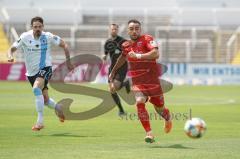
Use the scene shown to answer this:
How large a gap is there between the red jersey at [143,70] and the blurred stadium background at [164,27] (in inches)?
1071

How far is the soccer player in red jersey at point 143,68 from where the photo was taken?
1383cm

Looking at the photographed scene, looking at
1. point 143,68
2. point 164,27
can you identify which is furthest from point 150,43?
point 164,27

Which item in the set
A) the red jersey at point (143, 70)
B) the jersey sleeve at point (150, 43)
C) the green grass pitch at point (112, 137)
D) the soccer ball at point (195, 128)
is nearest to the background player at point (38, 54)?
the green grass pitch at point (112, 137)

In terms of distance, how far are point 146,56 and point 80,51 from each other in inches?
1285

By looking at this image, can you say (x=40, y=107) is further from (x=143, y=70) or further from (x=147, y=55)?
(x=147, y=55)

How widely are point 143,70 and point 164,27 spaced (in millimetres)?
33670

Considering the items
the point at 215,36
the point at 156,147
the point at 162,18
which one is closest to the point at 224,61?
the point at 215,36

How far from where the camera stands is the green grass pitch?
12.2 meters

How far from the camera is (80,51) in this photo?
46219 mm

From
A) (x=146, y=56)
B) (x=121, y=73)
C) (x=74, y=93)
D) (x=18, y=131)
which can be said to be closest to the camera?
(x=146, y=56)

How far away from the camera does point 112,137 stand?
49.7ft

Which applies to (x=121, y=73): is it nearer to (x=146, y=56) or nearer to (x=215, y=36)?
(x=146, y=56)

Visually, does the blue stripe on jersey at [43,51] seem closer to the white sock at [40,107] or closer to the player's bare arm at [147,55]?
the white sock at [40,107]

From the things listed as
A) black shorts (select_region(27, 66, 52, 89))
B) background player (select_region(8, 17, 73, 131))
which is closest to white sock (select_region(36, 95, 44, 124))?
background player (select_region(8, 17, 73, 131))
